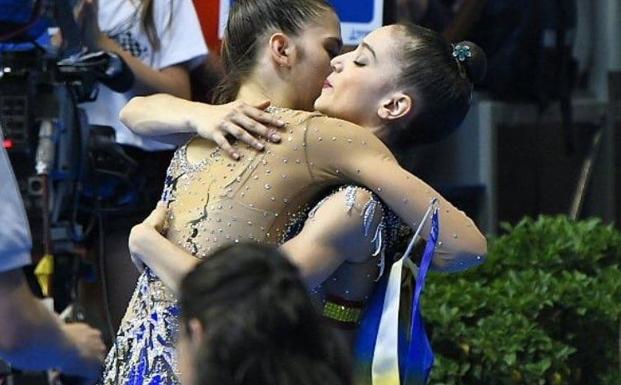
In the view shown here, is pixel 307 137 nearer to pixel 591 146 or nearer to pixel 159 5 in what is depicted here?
pixel 159 5

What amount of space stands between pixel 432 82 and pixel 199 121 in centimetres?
50

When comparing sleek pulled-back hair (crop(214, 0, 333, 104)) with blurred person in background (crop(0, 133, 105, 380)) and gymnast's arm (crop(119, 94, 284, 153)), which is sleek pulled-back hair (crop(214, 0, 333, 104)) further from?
blurred person in background (crop(0, 133, 105, 380))

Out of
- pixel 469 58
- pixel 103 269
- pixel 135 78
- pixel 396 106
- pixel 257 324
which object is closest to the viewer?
pixel 257 324

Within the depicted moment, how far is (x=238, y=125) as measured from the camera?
3369 mm

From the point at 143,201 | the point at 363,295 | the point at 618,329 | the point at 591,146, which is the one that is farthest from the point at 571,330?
the point at 591,146

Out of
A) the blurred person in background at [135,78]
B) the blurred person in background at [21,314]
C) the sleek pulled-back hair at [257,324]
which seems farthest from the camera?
the blurred person in background at [135,78]

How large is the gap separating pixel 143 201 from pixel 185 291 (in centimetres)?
284

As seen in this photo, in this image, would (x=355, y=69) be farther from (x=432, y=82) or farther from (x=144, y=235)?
(x=144, y=235)

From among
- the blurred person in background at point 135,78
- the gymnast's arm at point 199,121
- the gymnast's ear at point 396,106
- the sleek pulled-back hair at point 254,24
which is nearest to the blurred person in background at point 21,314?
the gymnast's arm at point 199,121

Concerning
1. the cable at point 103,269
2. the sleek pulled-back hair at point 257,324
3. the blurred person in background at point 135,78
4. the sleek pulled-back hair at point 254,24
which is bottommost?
the cable at point 103,269

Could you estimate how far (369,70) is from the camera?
344 centimetres

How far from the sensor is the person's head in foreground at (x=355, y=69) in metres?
3.43

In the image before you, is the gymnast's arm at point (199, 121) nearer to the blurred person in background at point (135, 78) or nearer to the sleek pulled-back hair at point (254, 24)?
the sleek pulled-back hair at point (254, 24)

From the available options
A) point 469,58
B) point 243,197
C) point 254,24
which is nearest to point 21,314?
point 243,197
